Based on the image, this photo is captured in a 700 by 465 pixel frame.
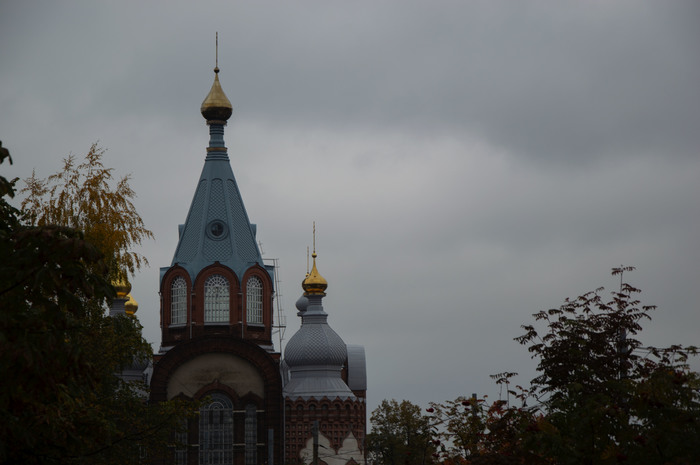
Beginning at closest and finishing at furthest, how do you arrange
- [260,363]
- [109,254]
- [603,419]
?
[603,419] → [109,254] → [260,363]

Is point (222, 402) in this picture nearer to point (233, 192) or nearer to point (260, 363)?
point (260, 363)

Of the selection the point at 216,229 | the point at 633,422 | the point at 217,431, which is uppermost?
the point at 216,229

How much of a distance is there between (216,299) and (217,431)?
180 inches

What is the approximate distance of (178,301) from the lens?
44375 mm

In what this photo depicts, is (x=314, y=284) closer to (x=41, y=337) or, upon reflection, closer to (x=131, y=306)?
(x=131, y=306)

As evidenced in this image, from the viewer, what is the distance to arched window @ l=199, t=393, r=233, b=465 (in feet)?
141

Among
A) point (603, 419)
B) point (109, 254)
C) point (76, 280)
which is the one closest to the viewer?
point (76, 280)

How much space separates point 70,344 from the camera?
11.6 metres

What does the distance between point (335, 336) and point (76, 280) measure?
114 ft

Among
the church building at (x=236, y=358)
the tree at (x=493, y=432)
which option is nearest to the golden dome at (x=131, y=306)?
the church building at (x=236, y=358)

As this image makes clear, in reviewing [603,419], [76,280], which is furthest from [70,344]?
[603,419]

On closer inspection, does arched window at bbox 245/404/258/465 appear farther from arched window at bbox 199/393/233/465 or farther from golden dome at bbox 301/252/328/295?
golden dome at bbox 301/252/328/295

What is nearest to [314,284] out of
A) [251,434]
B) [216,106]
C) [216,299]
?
[216,299]

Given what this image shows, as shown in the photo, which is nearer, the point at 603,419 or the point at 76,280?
the point at 76,280
